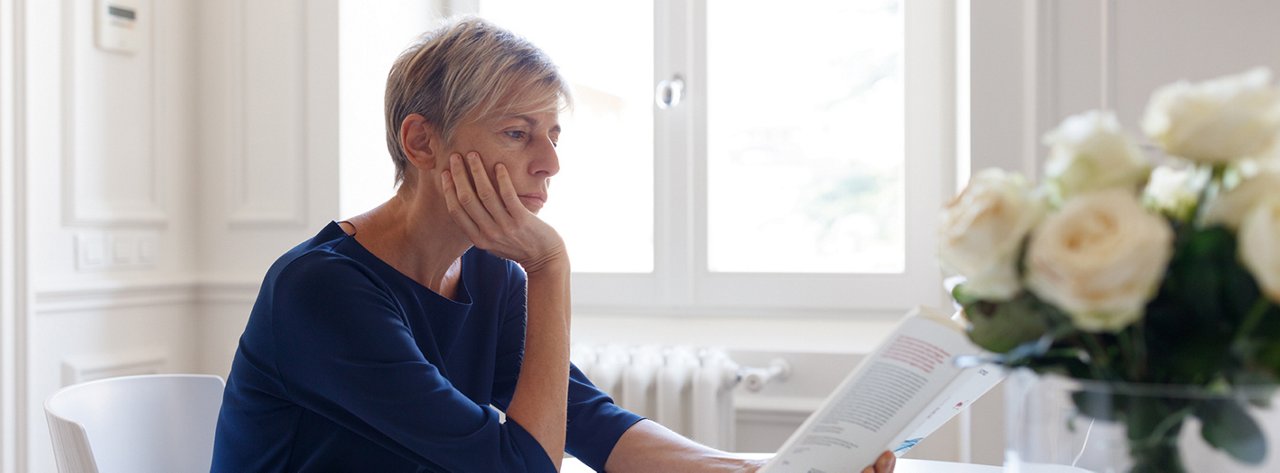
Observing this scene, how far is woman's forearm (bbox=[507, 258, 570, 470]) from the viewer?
1288 mm

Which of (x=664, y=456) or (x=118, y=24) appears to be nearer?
(x=664, y=456)

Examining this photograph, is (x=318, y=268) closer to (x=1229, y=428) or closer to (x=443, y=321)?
(x=443, y=321)

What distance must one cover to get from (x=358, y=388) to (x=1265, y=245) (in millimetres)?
966

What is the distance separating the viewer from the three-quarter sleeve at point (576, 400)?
1451 millimetres

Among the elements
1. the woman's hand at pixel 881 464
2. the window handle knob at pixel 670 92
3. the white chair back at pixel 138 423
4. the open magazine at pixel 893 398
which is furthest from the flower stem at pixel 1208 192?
the window handle knob at pixel 670 92

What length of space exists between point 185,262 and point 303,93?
0.54 metres

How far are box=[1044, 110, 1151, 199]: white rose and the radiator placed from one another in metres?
1.74

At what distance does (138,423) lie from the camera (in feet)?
4.96

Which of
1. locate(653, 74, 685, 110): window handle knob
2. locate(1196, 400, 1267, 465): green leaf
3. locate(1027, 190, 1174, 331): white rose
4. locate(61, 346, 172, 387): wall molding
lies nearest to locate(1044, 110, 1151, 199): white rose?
locate(1027, 190, 1174, 331): white rose

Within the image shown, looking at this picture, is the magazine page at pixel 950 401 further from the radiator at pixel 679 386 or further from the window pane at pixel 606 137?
the window pane at pixel 606 137

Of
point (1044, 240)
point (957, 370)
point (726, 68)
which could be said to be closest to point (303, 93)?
point (726, 68)

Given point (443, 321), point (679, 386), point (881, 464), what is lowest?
point (679, 386)

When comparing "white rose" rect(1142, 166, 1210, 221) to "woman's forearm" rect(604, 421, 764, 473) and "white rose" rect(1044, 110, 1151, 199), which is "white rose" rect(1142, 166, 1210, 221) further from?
"woman's forearm" rect(604, 421, 764, 473)

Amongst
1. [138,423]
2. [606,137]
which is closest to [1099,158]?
[138,423]
